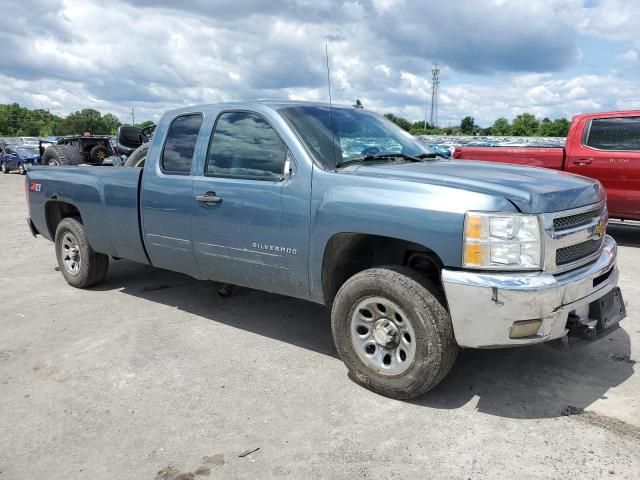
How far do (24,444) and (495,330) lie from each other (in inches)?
106

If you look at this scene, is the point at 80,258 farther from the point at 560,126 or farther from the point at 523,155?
the point at 560,126

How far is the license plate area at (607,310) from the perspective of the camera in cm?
347

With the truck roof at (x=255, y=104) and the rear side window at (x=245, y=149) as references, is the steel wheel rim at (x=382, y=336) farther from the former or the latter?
the truck roof at (x=255, y=104)

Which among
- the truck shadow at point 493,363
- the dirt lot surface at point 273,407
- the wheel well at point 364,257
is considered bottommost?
the dirt lot surface at point 273,407

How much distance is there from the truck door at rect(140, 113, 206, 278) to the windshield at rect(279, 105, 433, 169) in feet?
3.34

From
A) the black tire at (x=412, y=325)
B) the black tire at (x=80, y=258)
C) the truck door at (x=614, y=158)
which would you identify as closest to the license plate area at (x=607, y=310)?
the black tire at (x=412, y=325)

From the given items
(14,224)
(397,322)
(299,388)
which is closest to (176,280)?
(299,388)

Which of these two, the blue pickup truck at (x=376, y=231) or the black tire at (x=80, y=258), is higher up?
the blue pickup truck at (x=376, y=231)

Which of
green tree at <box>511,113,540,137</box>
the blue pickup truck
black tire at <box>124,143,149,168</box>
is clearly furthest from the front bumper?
green tree at <box>511,113,540,137</box>

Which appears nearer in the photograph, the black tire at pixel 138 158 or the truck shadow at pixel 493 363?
the truck shadow at pixel 493 363

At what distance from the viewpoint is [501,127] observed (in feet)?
262

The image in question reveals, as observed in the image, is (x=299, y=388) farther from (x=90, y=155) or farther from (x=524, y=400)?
(x=90, y=155)

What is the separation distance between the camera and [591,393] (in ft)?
11.7

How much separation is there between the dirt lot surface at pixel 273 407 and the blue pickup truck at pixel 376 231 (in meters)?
0.43
